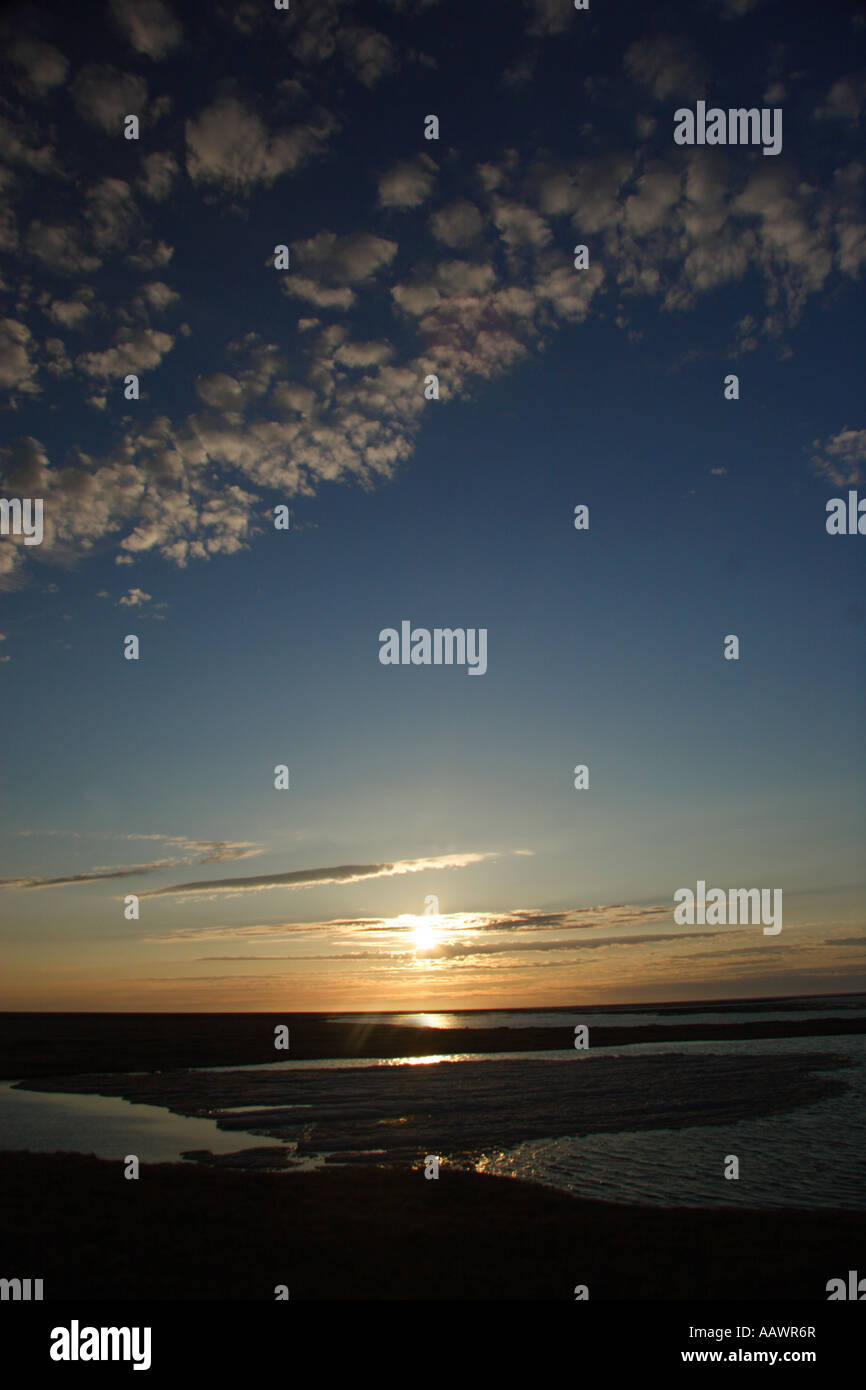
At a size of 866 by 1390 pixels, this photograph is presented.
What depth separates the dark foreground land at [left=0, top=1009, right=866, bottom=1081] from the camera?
2205 inches

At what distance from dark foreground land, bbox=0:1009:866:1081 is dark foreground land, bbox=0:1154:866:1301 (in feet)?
116

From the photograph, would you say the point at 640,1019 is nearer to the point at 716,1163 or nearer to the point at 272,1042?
the point at 272,1042

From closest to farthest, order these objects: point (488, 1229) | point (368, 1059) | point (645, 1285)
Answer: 1. point (645, 1285)
2. point (488, 1229)
3. point (368, 1059)

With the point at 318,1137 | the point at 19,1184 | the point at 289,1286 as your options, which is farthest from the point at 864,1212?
the point at 19,1184

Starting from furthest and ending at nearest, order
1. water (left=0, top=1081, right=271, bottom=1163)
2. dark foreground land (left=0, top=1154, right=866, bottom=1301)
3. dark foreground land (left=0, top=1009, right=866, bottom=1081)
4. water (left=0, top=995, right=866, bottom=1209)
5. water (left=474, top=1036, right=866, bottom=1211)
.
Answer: dark foreground land (left=0, top=1009, right=866, bottom=1081)
water (left=0, top=1081, right=271, bottom=1163)
water (left=0, top=995, right=866, bottom=1209)
water (left=474, top=1036, right=866, bottom=1211)
dark foreground land (left=0, top=1154, right=866, bottom=1301)

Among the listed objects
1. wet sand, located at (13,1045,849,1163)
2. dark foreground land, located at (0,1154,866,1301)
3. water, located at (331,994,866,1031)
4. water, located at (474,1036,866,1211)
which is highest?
dark foreground land, located at (0,1154,866,1301)

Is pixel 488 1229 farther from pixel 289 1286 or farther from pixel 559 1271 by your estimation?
pixel 289 1286

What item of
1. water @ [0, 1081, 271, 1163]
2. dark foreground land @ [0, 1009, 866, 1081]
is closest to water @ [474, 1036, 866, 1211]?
water @ [0, 1081, 271, 1163]

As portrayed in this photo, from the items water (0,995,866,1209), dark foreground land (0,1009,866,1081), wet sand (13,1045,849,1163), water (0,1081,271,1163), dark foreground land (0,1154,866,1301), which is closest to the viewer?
dark foreground land (0,1154,866,1301)

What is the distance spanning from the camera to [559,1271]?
16.0 m

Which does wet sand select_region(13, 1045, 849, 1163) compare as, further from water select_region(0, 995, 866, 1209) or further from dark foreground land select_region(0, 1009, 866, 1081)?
dark foreground land select_region(0, 1009, 866, 1081)

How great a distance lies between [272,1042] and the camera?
245 ft

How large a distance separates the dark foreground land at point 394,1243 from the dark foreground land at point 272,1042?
116ft
